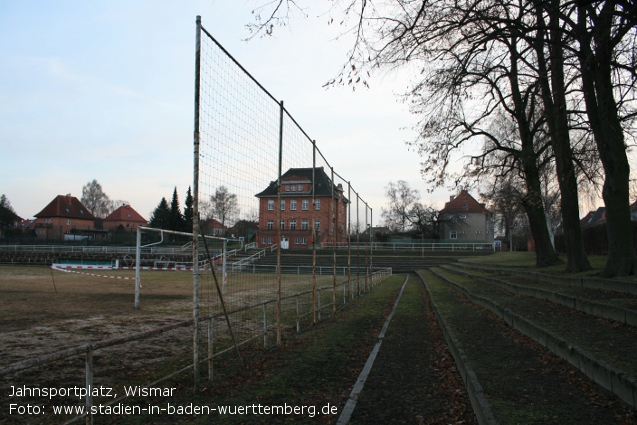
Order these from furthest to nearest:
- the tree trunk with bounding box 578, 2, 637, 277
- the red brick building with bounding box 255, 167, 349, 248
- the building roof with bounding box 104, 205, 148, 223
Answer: the building roof with bounding box 104, 205, 148, 223, the tree trunk with bounding box 578, 2, 637, 277, the red brick building with bounding box 255, 167, 349, 248

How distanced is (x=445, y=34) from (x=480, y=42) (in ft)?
3.44

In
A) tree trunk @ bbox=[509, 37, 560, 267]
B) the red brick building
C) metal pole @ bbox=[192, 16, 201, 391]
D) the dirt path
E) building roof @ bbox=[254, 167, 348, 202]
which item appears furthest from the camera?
tree trunk @ bbox=[509, 37, 560, 267]

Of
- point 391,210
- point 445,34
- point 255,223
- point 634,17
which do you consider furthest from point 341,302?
point 391,210

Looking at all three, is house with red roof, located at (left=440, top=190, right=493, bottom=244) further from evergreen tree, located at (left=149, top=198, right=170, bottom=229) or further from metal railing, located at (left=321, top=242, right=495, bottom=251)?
evergreen tree, located at (left=149, top=198, right=170, bottom=229)

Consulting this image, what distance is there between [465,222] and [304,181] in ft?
239

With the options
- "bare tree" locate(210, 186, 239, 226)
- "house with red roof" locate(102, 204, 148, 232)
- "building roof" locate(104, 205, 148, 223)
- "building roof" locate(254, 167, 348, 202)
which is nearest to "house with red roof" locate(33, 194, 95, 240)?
"house with red roof" locate(102, 204, 148, 232)

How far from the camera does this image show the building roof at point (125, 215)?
317 feet

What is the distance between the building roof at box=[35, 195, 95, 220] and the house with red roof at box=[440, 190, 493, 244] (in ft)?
219

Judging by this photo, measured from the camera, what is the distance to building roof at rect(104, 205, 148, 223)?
96.6 metres

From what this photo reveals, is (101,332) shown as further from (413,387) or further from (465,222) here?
(465,222)

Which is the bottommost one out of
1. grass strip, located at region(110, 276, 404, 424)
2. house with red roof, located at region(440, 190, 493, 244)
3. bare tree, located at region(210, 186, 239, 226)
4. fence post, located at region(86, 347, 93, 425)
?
grass strip, located at region(110, 276, 404, 424)

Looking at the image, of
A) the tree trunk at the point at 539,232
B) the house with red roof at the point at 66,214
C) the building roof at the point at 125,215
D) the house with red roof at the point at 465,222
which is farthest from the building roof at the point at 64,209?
the tree trunk at the point at 539,232

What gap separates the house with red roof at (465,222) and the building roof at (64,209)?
2626 inches

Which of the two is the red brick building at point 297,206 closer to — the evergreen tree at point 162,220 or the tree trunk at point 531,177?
the tree trunk at point 531,177
